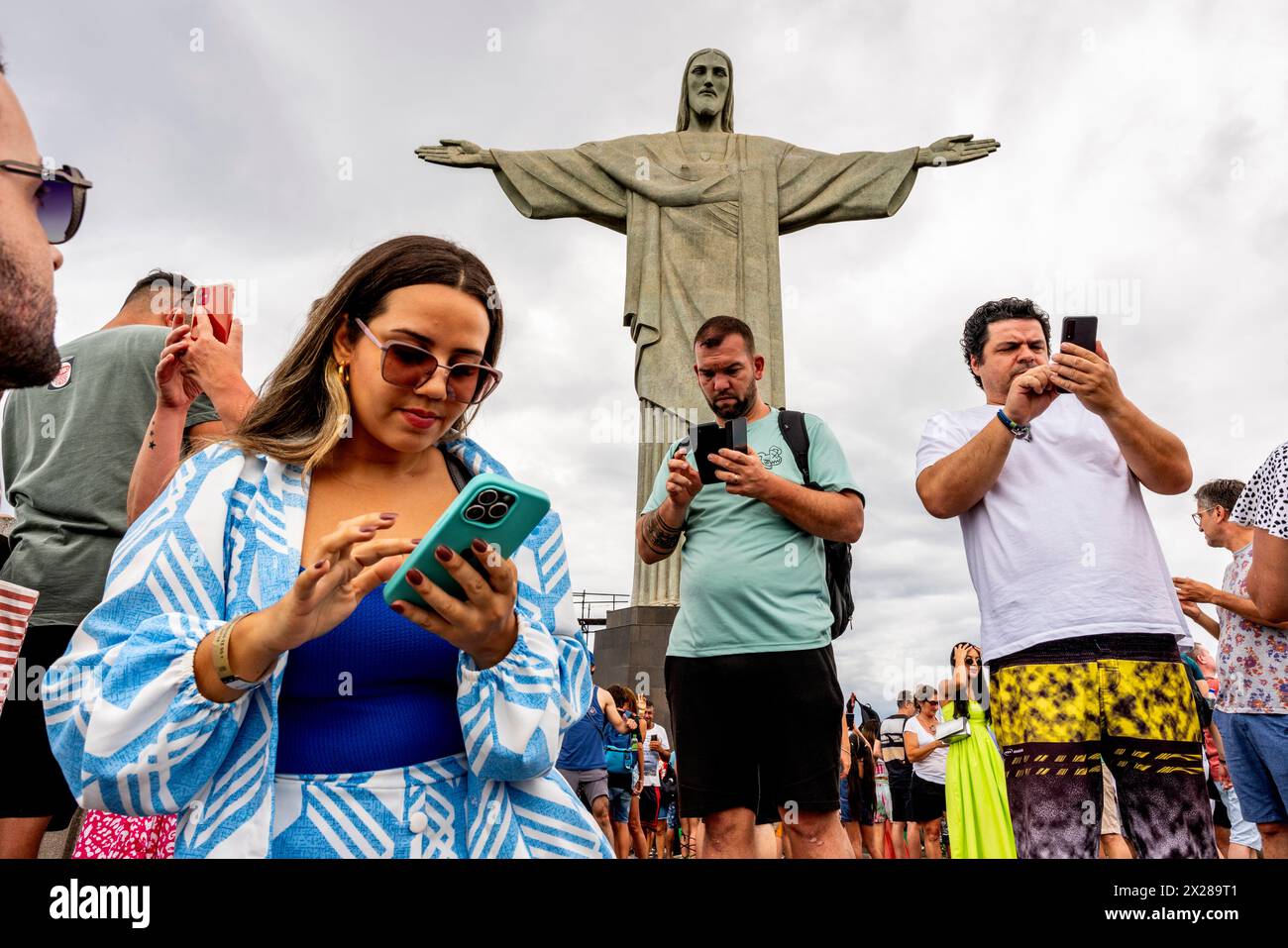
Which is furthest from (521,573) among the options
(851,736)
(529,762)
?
(851,736)

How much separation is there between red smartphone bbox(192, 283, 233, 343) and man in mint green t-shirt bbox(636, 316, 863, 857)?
1.49 metres

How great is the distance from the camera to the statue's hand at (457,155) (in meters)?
8.64

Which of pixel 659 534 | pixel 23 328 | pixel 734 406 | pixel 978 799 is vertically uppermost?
pixel 734 406

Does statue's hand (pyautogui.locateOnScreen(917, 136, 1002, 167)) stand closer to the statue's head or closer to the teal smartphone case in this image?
the statue's head

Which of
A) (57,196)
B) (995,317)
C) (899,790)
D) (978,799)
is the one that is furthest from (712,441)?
(899,790)

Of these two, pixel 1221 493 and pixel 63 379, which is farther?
→ pixel 1221 493

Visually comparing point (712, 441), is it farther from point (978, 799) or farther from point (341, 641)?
point (978, 799)

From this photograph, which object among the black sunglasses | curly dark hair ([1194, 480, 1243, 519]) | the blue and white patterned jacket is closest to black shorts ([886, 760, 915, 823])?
A: curly dark hair ([1194, 480, 1243, 519])

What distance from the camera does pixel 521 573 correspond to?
162cm

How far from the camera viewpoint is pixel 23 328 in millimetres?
1059

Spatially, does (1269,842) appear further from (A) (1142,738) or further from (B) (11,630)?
(B) (11,630)

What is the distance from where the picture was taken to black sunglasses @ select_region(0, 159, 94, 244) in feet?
3.50

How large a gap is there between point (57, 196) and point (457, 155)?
8151 millimetres

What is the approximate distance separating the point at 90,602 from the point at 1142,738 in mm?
2739
